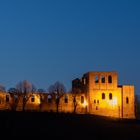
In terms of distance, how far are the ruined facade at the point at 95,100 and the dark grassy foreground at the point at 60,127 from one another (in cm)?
2510

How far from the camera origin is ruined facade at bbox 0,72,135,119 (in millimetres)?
90000

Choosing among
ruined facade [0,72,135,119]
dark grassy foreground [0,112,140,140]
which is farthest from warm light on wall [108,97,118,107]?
dark grassy foreground [0,112,140,140]

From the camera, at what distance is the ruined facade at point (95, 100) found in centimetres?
9000

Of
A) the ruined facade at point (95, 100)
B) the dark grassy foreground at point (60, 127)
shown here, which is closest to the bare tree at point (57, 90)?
the ruined facade at point (95, 100)

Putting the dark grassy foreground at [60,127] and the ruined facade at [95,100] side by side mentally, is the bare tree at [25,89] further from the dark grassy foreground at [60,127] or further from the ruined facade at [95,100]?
the dark grassy foreground at [60,127]

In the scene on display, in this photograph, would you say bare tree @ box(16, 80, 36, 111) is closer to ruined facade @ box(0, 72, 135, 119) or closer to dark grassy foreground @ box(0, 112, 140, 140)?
ruined facade @ box(0, 72, 135, 119)

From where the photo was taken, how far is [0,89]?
92625 mm

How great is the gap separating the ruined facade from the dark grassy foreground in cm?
2510

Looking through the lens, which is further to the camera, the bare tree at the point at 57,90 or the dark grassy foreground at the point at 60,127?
the bare tree at the point at 57,90

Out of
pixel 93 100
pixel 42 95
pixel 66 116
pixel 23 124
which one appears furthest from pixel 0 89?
pixel 23 124

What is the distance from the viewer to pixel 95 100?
90.1 m

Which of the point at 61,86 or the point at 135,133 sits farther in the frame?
the point at 61,86

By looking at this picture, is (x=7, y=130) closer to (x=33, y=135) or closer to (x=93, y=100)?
(x=33, y=135)

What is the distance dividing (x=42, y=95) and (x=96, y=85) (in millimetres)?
9249
